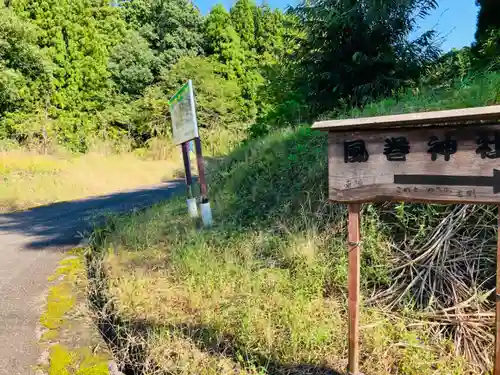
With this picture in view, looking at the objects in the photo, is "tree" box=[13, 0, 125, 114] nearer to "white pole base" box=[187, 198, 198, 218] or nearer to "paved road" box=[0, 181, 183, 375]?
"paved road" box=[0, 181, 183, 375]

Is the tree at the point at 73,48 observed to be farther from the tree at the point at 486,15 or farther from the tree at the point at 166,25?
the tree at the point at 486,15

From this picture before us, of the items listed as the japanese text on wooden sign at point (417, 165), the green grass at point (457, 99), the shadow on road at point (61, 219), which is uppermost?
the green grass at point (457, 99)

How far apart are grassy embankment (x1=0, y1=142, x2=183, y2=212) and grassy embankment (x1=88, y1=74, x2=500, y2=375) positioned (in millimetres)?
6090

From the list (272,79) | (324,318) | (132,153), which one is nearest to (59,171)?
(132,153)

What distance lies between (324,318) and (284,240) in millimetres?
1174

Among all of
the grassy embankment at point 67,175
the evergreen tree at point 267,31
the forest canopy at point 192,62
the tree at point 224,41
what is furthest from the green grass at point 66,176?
the evergreen tree at point 267,31

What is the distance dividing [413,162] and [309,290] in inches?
59.9

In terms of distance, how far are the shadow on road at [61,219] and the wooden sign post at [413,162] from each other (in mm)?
4300

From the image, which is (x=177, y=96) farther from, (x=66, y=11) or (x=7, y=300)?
(x=66, y=11)

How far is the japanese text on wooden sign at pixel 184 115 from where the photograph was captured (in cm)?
527

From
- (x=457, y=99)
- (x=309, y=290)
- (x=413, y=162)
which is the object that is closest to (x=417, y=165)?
(x=413, y=162)

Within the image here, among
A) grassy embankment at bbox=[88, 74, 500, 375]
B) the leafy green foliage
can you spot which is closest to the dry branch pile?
grassy embankment at bbox=[88, 74, 500, 375]

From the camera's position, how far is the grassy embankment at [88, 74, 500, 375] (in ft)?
8.15

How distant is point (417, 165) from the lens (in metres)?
1.98
